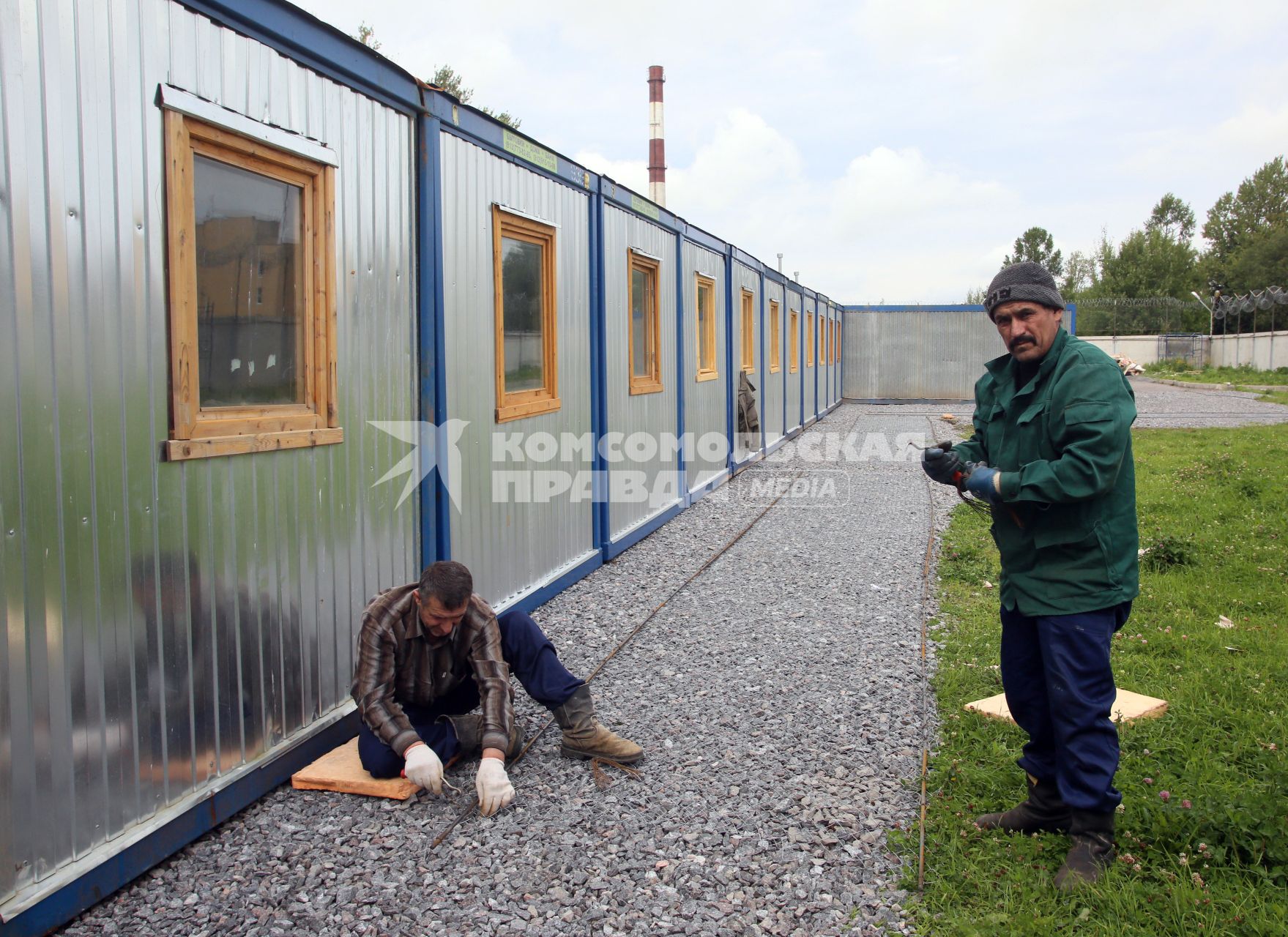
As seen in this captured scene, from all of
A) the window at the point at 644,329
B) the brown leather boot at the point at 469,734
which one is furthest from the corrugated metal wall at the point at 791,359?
the brown leather boot at the point at 469,734

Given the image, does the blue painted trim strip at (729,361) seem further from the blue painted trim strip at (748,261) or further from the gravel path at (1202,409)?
the gravel path at (1202,409)

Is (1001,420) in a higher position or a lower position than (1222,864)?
higher

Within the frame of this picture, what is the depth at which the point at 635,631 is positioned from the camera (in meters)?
6.76

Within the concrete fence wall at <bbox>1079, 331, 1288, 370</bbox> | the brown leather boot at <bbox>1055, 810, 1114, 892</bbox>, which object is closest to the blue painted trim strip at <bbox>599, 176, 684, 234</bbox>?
the brown leather boot at <bbox>1055, 810, 1114, 892</bbox>

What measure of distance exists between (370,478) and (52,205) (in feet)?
7.09

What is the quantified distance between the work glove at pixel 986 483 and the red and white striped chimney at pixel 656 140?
27.6 metres

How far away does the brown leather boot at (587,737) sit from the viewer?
4488mm

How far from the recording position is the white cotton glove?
12.7 ft

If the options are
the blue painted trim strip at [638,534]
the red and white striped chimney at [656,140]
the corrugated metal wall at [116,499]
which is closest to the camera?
the corrugated metal wall at [116,499]

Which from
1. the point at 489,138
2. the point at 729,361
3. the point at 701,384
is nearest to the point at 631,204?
the point at 489,138

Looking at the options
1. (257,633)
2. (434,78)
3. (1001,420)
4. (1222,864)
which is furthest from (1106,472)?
(434,78)

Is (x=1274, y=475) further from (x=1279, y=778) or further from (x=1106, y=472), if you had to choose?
(x=1106, y=472)

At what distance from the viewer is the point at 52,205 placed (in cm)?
312

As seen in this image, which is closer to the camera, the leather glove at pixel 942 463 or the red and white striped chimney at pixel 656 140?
the leather glove at pixel 942 463
